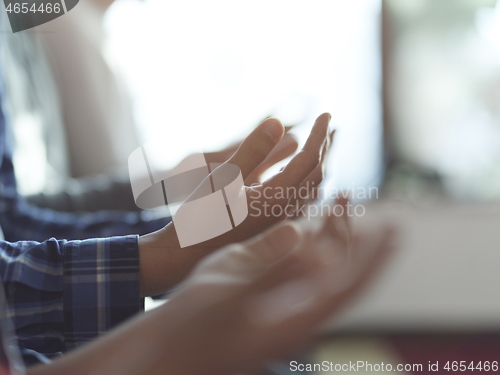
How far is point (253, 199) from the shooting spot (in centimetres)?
23

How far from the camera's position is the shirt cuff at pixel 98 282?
0.71 ft

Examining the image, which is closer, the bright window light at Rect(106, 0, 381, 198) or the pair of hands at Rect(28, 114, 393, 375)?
the pair of hands at Rect(28, 114, 393, 375)

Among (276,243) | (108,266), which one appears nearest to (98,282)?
(108,266)

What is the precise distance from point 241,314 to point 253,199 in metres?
0.10

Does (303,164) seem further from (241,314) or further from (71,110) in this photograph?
(71,110)

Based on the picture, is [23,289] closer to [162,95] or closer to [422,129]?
[162,95]

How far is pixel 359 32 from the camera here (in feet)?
1.01

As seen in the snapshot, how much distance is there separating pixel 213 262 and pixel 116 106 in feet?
0.67

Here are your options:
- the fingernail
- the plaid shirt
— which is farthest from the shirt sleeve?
the fingernail

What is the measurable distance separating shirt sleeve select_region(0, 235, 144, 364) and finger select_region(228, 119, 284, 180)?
0.08 meters

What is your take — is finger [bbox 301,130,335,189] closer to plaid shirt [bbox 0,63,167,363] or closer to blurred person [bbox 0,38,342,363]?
blurred person [bbox 0,38,342,363]

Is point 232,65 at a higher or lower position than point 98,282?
higher

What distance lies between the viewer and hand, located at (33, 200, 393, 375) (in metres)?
0.13

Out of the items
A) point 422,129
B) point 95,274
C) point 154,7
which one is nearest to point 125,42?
point 154,7
